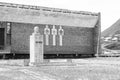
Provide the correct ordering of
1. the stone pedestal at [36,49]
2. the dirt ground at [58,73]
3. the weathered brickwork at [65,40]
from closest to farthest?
the dirt ground at [58,73]
the stone pedestal at [36,49]
the weathered brickwork at [65,40]

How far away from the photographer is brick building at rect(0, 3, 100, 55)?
37.8 meters

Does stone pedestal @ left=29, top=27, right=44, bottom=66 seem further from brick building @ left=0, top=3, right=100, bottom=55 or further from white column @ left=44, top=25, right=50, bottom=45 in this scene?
white column @ left=44, top=25, right=50, bottom=45

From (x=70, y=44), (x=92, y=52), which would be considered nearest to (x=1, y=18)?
(x=70, y=44)

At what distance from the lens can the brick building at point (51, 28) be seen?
1490 inches

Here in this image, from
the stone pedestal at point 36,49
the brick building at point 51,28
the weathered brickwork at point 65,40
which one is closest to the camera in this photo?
the stone pedestal at point 36,49

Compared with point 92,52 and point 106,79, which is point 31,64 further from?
point 92,52

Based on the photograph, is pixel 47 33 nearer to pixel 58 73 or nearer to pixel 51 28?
pixel 51 28

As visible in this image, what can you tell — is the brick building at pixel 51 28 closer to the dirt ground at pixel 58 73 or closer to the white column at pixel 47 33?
the white column at pixel 47 33

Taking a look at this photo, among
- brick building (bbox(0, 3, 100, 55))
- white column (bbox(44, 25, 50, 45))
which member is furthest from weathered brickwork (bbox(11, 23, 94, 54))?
white column (bbox(44, 25, 50, 45))

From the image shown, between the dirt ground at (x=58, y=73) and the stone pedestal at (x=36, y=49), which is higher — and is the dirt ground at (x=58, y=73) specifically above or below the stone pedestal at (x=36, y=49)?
below

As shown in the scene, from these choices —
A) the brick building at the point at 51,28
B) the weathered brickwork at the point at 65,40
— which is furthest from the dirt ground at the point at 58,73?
the weathered brickwork at the point at 65,40

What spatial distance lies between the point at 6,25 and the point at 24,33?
3.36 metres

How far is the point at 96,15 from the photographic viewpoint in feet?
159

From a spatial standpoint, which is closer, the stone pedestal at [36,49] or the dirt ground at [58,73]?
the dirt ground at [58,73]
